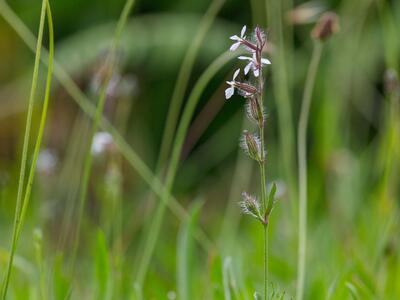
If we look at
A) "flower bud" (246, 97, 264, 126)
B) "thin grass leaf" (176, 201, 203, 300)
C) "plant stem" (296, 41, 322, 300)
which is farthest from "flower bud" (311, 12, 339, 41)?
"flower bud" (246, 97, 264, 126)

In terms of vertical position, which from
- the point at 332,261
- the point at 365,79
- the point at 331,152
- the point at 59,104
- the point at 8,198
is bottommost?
the point at 332,261

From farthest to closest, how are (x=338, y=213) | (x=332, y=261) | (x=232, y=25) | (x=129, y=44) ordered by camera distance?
(x=232, y=25), (x=129, y=44), (x=338, y=213), (x=332, y=261)

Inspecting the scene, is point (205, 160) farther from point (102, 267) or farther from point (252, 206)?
point (252, 206)

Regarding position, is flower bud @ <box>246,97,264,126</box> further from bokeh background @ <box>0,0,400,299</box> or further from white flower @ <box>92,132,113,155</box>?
white flower @ <box>92,132,113,155</box>

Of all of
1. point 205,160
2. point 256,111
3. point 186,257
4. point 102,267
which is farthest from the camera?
point 205,160

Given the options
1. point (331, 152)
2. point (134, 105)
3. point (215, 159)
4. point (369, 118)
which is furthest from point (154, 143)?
point (331, 152)

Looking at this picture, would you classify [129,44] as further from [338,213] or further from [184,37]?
[338,213]

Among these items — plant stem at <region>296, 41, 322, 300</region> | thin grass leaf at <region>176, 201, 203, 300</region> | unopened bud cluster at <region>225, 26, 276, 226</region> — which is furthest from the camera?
thin grass leaf at <region>176, 201, 203, 300</region>

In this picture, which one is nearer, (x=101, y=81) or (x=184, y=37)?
(x=101, y=81)

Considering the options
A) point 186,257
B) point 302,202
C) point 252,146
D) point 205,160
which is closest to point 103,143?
point 186,257
